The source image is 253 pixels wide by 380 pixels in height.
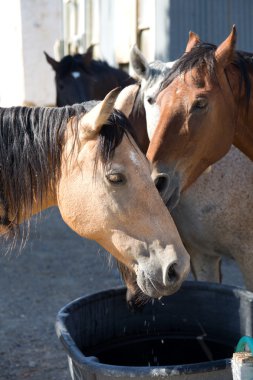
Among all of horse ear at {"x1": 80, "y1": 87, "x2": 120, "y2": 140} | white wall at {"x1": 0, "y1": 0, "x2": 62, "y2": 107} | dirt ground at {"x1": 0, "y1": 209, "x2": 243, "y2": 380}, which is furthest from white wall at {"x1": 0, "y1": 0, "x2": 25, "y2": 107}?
horse ear at {"x1": 80, "y1": 87, "x2": 120, "y2": 140}

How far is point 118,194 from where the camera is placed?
176 cm

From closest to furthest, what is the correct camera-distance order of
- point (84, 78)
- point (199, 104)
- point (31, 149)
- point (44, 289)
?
point (31, 149), point (199, 104), point (44, 289), point (84, 78)

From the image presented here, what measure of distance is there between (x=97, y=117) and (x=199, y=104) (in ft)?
2.53

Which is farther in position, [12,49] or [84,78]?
[12,49]

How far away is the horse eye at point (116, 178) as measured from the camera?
175 centimetres

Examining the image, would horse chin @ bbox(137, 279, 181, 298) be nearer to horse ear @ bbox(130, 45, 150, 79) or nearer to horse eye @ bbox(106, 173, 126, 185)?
horse eye @ bbox(106, 173, 126, 185)

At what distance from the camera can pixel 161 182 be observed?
2395mm

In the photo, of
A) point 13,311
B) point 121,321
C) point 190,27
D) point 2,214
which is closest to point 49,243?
point 13,311

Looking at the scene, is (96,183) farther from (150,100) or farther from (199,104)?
(150,100)

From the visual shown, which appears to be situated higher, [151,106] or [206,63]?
[206,63]

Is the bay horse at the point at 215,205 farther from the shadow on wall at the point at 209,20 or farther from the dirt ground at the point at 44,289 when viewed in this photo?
the shadow on wall at the point at 209,20

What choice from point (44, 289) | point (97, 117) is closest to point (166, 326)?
point (97, 117)

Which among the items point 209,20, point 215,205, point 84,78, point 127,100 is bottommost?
point 215,205

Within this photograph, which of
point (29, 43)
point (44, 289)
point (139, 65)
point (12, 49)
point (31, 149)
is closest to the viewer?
point (31, 149)
